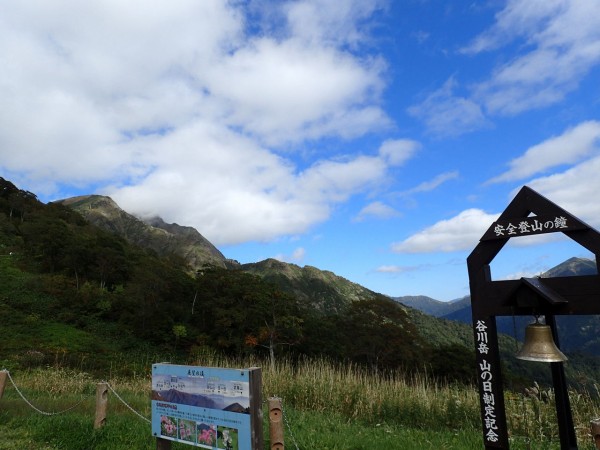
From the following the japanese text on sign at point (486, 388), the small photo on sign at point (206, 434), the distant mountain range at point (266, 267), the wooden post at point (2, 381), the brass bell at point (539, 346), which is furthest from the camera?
the distant mountain range at point (266, 267)

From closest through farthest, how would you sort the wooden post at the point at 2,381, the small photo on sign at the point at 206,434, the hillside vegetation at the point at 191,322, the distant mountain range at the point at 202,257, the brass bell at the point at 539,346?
the brass bell at the point at 539,346
the small photo on sign at the point at 206,434
the wooden post at the point at 2,381
the hillside vegetation at the point at 191,322
the distant mountain range at the point at 202,257

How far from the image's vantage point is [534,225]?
3.56 metres

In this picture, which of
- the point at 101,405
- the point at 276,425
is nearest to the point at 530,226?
the point at 276,425

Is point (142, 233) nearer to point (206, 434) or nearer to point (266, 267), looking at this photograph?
point (266, 267)

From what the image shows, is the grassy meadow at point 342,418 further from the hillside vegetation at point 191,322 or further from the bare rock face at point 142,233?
the bare rock face at point 142,233

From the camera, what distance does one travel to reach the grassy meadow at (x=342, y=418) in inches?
215

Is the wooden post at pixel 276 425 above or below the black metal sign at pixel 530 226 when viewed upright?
below

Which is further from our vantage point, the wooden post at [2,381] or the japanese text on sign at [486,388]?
the wooden post at [2,381]

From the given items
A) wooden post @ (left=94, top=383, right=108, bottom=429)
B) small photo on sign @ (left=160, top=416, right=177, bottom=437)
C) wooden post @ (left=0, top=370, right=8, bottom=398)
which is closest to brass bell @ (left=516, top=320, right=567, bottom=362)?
small photo on sign @ (left=160, top=416, right=177, bottom=437)

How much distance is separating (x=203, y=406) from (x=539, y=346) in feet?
10.6

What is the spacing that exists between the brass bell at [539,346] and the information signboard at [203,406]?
Answer: 2.48 metres

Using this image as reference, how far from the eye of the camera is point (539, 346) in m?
3.30

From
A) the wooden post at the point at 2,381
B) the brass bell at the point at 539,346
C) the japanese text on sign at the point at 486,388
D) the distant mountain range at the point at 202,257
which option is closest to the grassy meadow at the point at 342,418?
the wooden post at the point at 2,381

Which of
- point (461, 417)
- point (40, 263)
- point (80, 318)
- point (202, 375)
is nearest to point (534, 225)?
point (202, 375)
